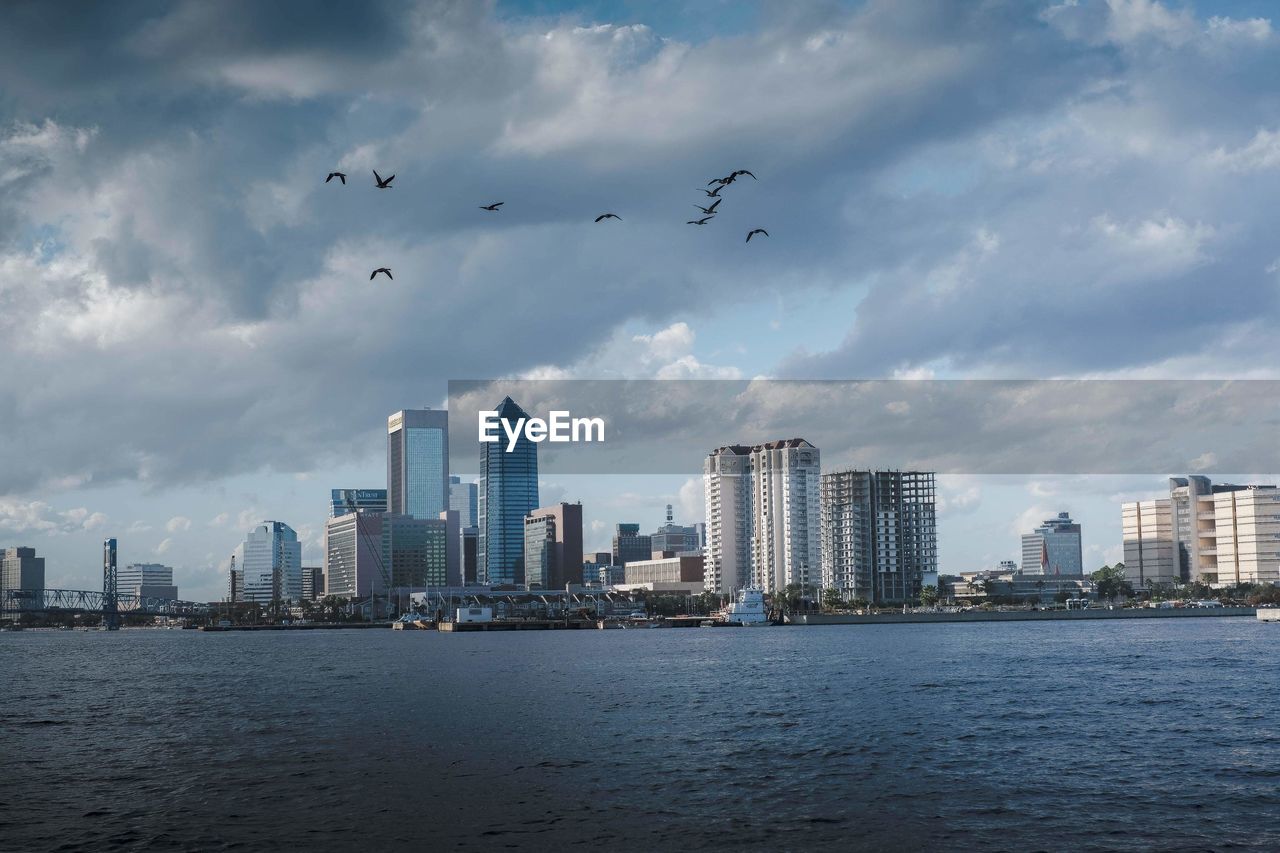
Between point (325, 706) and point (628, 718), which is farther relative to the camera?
point (325, 706)

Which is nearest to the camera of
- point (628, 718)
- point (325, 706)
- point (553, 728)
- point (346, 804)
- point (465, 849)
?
point (465, 849)

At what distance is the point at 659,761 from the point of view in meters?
50.6

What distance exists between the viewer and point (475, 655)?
147m

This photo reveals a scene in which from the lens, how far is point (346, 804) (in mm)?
41812

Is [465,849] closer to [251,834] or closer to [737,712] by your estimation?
[251,834]

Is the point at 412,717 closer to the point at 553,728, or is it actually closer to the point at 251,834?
the point at 553,728

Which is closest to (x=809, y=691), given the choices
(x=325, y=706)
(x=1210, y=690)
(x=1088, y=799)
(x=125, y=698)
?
(x=1210, y=690)

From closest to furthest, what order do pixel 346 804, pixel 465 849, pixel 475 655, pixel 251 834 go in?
pixel 465 849 < pixel 251 834 < pixel 346 804 < pixel 475 655

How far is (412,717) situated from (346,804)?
2690 cm

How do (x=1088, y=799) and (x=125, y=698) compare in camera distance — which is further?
(x=125, y=698)

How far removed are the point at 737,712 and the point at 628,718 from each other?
6.66 meters

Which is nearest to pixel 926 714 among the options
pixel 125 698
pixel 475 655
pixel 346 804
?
pixel 346 804

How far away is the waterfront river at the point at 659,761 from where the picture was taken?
123 feet

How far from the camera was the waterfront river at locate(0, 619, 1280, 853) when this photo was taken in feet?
123
